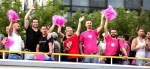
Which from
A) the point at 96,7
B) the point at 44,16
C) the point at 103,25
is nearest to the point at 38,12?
the point at 44,16

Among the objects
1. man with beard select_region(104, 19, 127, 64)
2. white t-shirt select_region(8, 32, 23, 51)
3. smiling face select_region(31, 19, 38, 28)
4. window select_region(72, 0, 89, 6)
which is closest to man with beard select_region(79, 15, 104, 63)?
man with beard select_region(104, 19, 127, 64)

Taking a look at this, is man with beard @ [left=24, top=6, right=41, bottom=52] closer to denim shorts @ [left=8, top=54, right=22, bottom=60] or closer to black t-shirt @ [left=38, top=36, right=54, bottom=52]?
black t-shirt @ [left=38, top=36, right=54, bottom=52]

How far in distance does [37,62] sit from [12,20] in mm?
974

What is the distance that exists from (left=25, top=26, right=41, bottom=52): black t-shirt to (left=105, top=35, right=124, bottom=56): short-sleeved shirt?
1332 mm

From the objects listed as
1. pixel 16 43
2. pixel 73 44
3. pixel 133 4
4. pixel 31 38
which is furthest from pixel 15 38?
pixel 133 4

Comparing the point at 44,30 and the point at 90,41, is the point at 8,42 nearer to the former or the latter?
the point at 44,30

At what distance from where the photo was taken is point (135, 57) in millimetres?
10000

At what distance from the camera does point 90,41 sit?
9828 millimetres

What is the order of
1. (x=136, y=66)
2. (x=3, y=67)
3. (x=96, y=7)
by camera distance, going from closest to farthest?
(x=3, y=67) < (x=136, y=66) < (x=96, y=7)

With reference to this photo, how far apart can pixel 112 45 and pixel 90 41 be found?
1.49 feet

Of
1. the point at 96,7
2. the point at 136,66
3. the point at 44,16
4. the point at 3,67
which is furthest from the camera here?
the point at 96,7

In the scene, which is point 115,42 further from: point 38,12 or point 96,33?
point 38,12

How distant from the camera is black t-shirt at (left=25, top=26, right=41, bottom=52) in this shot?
9766 mm

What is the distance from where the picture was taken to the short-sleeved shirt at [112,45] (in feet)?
32.5
